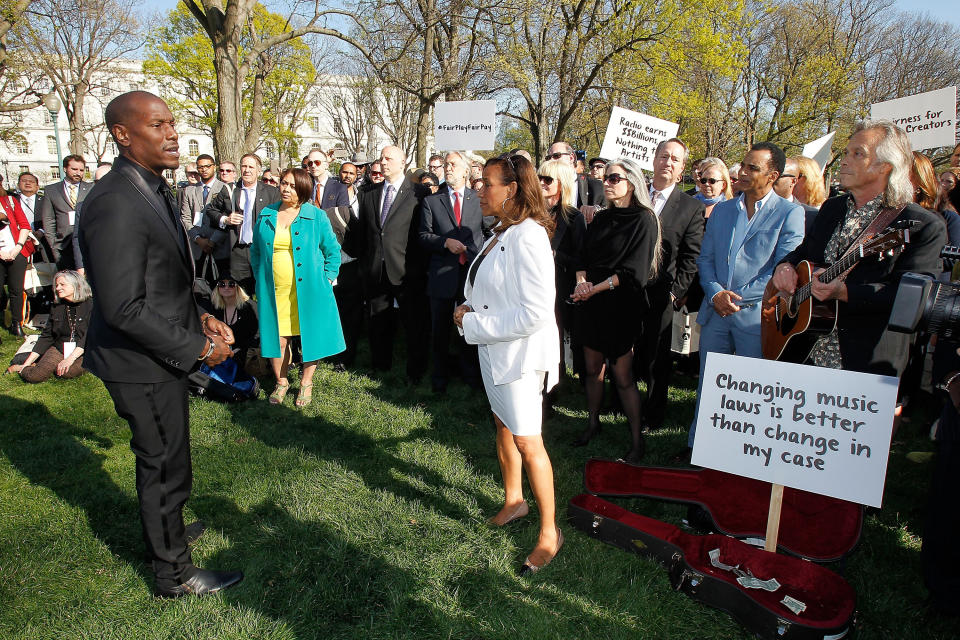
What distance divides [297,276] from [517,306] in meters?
3.16

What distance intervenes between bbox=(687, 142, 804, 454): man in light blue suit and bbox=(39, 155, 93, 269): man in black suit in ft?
28.6

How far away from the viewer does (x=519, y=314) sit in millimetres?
2750

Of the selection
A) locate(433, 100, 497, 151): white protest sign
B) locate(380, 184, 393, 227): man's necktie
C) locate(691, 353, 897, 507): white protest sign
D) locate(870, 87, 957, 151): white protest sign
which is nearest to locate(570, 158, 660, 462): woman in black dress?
locate(691, 353, 897, 507): white protest sign

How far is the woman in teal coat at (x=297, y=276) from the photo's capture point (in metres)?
5.25

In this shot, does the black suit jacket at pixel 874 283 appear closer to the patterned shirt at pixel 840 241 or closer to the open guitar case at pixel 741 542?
the patterned shirt at pixel 840 241

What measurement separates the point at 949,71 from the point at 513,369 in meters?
36.0

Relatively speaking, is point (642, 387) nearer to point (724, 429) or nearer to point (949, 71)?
point (724, 429)

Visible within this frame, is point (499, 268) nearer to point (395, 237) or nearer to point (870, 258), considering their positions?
point (870, 258)

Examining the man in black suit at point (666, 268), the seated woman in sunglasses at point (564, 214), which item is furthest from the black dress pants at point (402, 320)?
the man in black suit at point (666, 268)

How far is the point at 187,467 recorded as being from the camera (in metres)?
2.85

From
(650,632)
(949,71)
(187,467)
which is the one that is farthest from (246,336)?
(949,71)

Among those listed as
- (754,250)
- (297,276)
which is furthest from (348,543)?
(754,250)

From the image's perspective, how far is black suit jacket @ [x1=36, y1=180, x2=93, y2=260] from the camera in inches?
326

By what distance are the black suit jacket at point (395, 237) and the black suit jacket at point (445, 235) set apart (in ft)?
0.63
